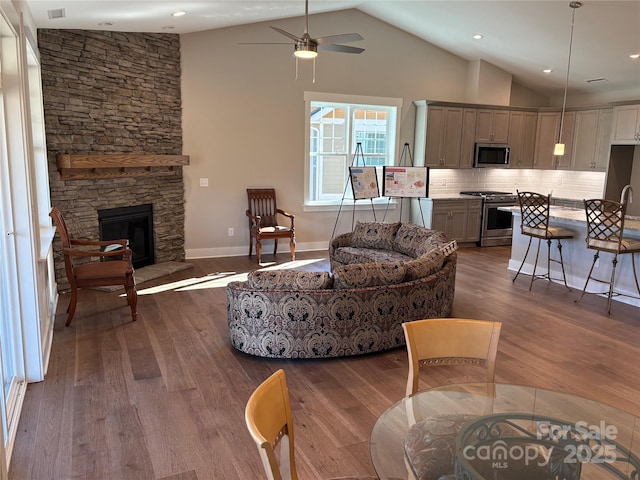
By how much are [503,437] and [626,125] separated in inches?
295

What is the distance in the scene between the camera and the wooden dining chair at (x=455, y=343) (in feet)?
7.50

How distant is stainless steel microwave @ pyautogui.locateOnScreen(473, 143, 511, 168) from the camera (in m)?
8.72

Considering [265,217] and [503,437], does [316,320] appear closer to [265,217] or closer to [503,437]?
[503,437]

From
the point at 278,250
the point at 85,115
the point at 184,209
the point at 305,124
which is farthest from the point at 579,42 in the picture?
the point at 85,115

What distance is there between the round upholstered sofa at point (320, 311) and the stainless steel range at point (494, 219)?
523 centimetres

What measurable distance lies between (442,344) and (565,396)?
57 centimetres

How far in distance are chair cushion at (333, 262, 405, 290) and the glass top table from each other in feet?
5.37

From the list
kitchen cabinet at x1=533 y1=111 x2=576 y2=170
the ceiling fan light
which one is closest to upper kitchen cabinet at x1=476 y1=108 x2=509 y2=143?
kitchen cabinet at x1=533 y1=111 x2=576 y2=170

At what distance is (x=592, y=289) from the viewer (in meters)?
5.86

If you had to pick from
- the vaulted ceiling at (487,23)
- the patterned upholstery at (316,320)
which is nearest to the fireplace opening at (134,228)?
the vaulted ceiling at (487,23)

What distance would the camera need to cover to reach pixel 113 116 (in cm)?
601

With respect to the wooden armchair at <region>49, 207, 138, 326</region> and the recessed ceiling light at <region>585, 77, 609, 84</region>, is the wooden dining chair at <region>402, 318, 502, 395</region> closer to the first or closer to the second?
the wooden armchair at <region>49, 207, 138, 326</region>

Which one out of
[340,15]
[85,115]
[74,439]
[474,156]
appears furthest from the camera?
[474,156]

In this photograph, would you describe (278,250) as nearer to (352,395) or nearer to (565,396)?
(352,395)
